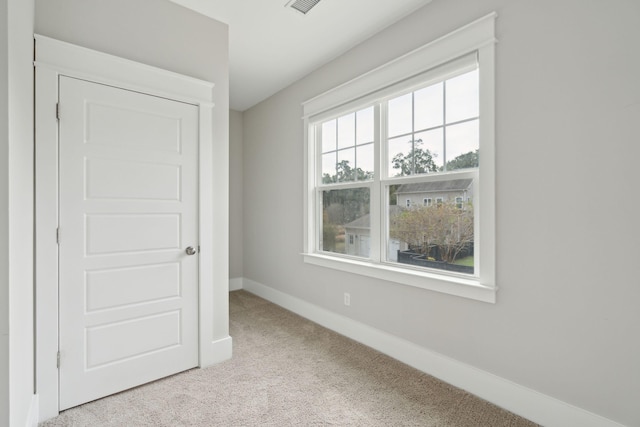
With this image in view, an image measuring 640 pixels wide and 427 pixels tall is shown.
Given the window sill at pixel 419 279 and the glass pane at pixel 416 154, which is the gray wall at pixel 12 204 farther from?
the glass pane at pixel 416 154

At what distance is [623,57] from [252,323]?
11.2ft

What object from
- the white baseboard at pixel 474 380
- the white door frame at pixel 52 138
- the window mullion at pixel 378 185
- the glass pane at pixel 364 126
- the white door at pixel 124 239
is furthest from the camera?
the glass pane at pixel 364 126

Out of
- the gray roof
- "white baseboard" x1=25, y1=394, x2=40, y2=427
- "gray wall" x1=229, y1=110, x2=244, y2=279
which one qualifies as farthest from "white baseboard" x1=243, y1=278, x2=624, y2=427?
"white baseboard" x1=25, y1=394, x2=40, y2=427

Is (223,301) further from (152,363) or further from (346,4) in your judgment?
(346,4)

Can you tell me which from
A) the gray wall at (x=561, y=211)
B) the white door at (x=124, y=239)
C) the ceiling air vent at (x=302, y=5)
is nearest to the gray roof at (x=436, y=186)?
the gray wall at (x=561, y=211)

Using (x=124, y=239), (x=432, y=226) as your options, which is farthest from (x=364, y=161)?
(x=124, y=239)

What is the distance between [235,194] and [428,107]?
320cm

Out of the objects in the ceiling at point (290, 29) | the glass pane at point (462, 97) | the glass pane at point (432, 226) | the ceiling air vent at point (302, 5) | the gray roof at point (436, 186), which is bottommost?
the glass pane at point (432, 226)

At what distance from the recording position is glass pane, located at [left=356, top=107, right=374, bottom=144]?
2.85m

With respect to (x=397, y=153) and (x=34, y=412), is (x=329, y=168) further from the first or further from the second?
(x=34, y=412)

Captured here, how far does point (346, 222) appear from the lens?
→ 3.17 metres

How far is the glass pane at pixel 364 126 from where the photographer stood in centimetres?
285

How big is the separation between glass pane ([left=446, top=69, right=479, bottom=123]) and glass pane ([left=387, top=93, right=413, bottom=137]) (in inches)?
13.3

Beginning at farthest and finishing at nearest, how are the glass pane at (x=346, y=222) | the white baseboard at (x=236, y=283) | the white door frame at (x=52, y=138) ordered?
the white baseboard at (x=236, y=283) → the glass pane at (x=346, y=222) → the white door frame at (x=52, y=138)
